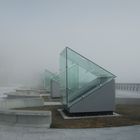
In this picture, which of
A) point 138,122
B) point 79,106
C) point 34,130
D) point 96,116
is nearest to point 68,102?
point 79,106

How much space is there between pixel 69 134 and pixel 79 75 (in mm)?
5471

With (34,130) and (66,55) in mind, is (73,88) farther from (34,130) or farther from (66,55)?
(34,130)

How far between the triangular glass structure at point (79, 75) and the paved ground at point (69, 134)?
14.9 ft

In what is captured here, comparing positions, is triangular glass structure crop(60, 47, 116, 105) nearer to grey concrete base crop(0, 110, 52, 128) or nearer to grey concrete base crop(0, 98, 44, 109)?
grey concrete base crop(0, 98, 44, 109)

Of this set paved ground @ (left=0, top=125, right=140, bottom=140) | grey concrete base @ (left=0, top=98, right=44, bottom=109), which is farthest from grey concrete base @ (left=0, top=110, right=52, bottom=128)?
grey concrete base @ (left=0, top=98, right=44, bottom=109)

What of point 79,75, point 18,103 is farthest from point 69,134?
point 18,103

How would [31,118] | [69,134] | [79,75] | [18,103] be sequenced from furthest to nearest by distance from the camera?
[18,103], [79,75], [31,118], [69,134]

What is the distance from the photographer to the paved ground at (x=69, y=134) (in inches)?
305

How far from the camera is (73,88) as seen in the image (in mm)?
13523

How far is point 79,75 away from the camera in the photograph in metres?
13.5

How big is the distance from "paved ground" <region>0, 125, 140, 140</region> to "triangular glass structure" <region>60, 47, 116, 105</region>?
14.9 feet

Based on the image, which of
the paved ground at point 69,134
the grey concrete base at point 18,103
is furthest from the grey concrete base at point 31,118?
the grey concrete base at point 18,103

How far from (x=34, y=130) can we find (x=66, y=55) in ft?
18.3

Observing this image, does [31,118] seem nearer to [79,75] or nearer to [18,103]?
[79,75]
